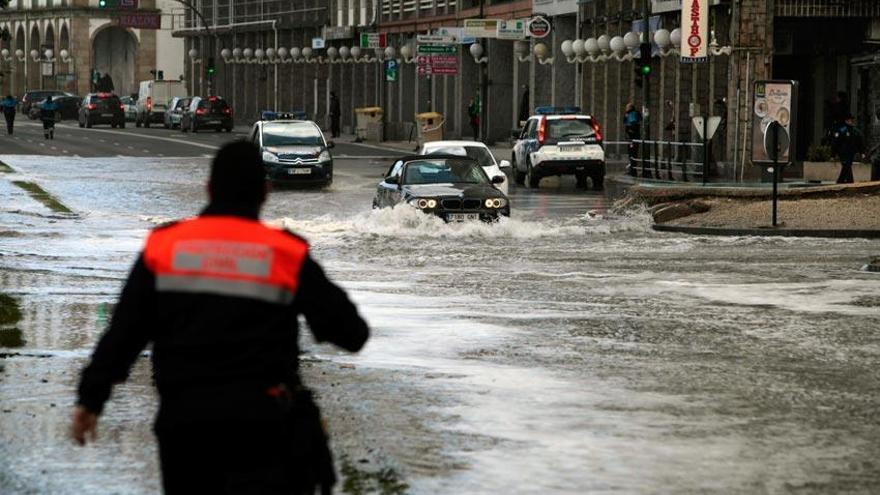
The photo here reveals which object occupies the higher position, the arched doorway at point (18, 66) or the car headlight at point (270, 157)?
the arched doorway at point (18, 66)

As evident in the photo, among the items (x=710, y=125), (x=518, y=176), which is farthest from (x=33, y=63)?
(x=710, y=125)

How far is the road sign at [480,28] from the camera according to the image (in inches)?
2324

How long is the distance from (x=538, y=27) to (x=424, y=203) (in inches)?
1360

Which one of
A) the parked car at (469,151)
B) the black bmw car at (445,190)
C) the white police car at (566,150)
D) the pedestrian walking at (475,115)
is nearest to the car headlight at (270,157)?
the white police car at (566,150)

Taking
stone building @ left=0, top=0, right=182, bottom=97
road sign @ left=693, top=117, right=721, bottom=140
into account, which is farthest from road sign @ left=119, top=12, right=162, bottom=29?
road sign @ left=693, top=117, right=721, bottom=140

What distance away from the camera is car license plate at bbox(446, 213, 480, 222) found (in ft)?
88.8

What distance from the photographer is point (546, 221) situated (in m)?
30.5

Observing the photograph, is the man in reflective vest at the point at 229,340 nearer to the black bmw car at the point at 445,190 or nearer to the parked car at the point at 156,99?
the black bmw car at the point at 445,190

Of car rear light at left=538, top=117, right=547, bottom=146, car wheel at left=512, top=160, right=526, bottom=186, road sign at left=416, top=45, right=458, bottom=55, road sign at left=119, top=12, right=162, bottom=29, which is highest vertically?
road sign at left=119, top=12, right=162, bottom=29

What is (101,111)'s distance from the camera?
90750 mm

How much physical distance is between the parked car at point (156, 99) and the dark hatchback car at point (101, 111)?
12.5ft

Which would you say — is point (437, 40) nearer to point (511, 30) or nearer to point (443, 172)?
point (511, 30)

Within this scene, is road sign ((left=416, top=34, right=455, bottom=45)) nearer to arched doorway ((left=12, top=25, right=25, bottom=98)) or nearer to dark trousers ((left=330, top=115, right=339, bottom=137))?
dark trousers ((left=330, top=115, right=339, bottom=137))

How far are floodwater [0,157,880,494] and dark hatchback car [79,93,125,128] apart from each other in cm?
6520
